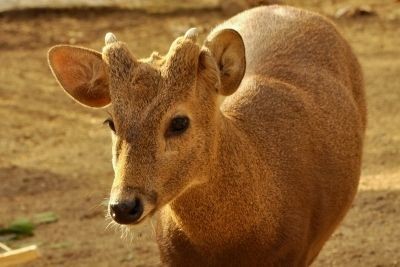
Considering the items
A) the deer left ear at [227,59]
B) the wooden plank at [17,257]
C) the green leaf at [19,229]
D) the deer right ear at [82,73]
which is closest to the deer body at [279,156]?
the deer left ear at [227,59]

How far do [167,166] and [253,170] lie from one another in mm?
785

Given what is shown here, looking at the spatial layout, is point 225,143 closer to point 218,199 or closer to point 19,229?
point 218,199

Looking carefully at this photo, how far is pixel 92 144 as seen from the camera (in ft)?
36.4

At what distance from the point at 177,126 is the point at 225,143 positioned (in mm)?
472

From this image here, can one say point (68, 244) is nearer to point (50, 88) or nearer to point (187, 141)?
point (187, 141)

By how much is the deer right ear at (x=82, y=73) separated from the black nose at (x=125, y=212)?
2.87 ft

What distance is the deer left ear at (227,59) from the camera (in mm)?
5841

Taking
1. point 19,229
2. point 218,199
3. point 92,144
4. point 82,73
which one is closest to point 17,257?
point 82,73

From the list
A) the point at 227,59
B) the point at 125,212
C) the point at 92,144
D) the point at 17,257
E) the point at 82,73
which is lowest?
the point at 125,212

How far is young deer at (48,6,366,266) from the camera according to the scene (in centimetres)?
544

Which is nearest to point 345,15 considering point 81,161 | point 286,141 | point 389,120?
point 389,120

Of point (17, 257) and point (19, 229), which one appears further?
point (19, 229)

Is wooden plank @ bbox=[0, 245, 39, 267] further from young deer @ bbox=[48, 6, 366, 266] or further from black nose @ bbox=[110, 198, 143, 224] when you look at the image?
black nose @ bbox=[110, 198, 143, 224]

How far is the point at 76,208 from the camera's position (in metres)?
9.52
